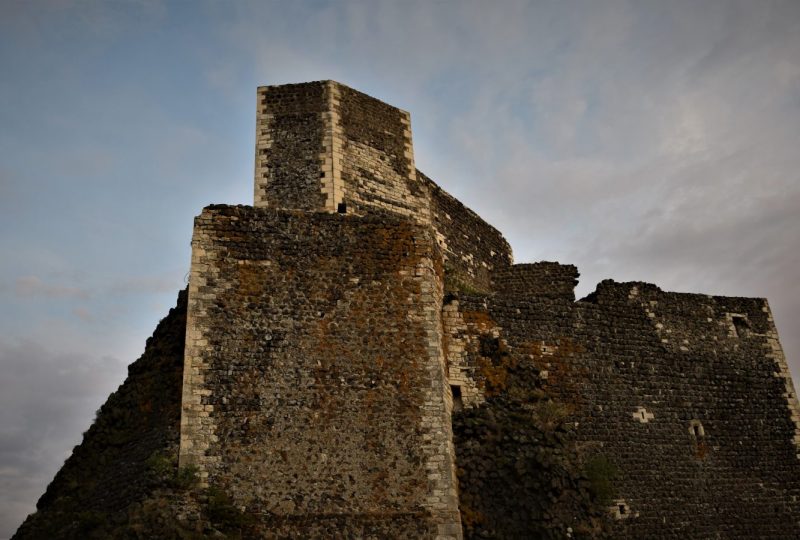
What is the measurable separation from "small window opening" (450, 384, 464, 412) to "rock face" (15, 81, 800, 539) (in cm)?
3

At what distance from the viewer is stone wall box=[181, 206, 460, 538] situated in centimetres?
1134

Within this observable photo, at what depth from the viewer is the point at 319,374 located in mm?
12148

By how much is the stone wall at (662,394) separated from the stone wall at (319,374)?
2.42m

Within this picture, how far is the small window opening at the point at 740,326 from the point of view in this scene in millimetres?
18719

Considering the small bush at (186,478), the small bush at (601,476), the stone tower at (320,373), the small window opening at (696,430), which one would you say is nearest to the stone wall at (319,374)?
the stone tower at (320,373)

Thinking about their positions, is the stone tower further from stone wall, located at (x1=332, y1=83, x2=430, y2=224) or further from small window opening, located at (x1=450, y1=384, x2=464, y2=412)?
stone wall, located at (x1=332, y1=83, x2=430, y2=224)

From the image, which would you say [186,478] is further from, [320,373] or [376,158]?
[376,158]

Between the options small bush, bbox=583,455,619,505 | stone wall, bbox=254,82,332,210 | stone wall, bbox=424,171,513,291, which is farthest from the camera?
stone wall, bbox=424,171,513,291

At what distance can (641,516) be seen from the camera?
14781 mm

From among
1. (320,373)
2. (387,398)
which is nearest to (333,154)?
(320,373)

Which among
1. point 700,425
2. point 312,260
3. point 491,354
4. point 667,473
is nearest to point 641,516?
point 667,473

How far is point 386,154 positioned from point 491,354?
4.82 m

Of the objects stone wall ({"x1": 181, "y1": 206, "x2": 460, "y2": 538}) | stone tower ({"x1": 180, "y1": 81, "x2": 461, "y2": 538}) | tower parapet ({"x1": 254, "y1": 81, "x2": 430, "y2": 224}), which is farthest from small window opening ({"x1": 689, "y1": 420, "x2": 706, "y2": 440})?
tower parapet ({"x1": 254, "y1": 81, "x2": 430, "y2": 224})

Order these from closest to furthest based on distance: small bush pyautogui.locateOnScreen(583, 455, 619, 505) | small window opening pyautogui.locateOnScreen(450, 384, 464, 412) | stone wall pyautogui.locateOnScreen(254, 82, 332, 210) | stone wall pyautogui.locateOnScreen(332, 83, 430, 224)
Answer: small window opening pyautogui.locateOnScreen(450, 384, 464, 412) → small bush pyautogui.locateOnScreen(583, 455, 619, 505) → stone wall pyautogui.locateOnScreen(254, 82, 332, 210) → stone wall pyautogui.locateOnScreen(332, 83, 430, 224)
